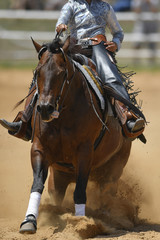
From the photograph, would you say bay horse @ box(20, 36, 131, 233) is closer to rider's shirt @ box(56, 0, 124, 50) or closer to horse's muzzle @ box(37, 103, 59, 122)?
horse's muzzle @ box(37, 103, 59, 122)

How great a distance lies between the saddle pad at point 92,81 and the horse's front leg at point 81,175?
63cm

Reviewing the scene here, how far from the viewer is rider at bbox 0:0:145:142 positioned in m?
6.15

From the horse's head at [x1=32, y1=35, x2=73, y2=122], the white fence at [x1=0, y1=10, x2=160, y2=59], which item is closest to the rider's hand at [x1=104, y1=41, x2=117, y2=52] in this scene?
the horse's head at [x1=32, y1=35, x2=73, y2=122]

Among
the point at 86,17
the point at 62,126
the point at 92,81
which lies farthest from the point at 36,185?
the point at 86,17

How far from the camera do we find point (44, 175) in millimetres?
5477

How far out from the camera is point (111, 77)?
20.3ft

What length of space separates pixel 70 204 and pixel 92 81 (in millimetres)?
1763

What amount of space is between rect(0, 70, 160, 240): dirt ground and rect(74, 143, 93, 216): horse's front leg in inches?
5.0

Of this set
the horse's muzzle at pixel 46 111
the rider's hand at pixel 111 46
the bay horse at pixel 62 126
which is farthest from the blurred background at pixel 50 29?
the horse's muzzle at pixel 46 111

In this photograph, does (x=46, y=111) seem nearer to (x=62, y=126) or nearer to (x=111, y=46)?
(x=62, y=126)

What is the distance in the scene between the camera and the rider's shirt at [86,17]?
631 centimetres

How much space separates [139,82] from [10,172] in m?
7.35

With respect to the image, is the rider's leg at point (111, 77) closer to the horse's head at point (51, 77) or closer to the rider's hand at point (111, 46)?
the rider's hand at point (111, 46)

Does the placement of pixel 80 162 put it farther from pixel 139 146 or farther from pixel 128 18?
pixel 128 18
